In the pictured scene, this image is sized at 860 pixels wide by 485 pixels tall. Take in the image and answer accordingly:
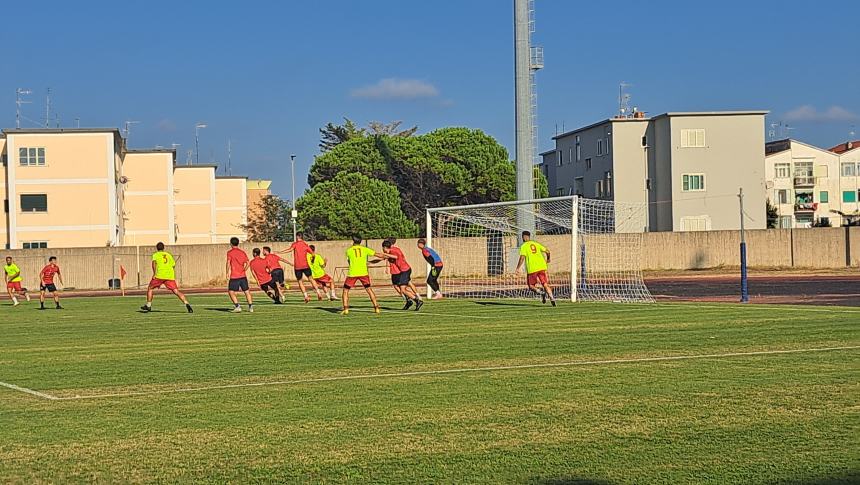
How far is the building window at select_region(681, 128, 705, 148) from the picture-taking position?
249 ft

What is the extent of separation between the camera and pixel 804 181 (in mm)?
97875

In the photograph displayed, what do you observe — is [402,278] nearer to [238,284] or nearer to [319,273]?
[238,284]

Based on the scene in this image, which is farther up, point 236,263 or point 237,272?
point 236,263

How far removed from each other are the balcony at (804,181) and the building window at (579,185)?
76.3 ft

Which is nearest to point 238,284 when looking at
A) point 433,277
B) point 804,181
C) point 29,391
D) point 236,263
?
point 236,263

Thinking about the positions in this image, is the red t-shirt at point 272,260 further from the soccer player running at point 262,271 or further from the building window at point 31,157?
the building window at point 31,157

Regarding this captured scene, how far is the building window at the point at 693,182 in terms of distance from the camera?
249 feet

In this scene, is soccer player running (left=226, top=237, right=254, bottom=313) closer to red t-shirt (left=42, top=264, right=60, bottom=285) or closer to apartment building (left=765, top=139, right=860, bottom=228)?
red t-shirt (left=42, top=264, right=60, bottom=285)

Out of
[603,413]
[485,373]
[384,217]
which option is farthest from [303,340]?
[384,217]

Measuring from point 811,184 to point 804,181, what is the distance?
0.86 metres

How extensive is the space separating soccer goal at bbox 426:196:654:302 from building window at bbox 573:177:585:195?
3295 cm

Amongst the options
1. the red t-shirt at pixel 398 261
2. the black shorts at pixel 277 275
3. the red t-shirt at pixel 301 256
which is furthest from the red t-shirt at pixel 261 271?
the red t-shirt at pixel 398 261

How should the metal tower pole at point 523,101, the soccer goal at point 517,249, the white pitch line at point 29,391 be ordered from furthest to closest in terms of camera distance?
the metal tower pole at point 523,101, the soccer goal at point 517,249, the white pitch line at point 29,391

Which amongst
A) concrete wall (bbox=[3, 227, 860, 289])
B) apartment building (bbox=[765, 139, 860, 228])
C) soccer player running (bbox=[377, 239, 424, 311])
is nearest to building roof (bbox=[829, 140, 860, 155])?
apartment building (bbox=[765, 139, 860, 228])
